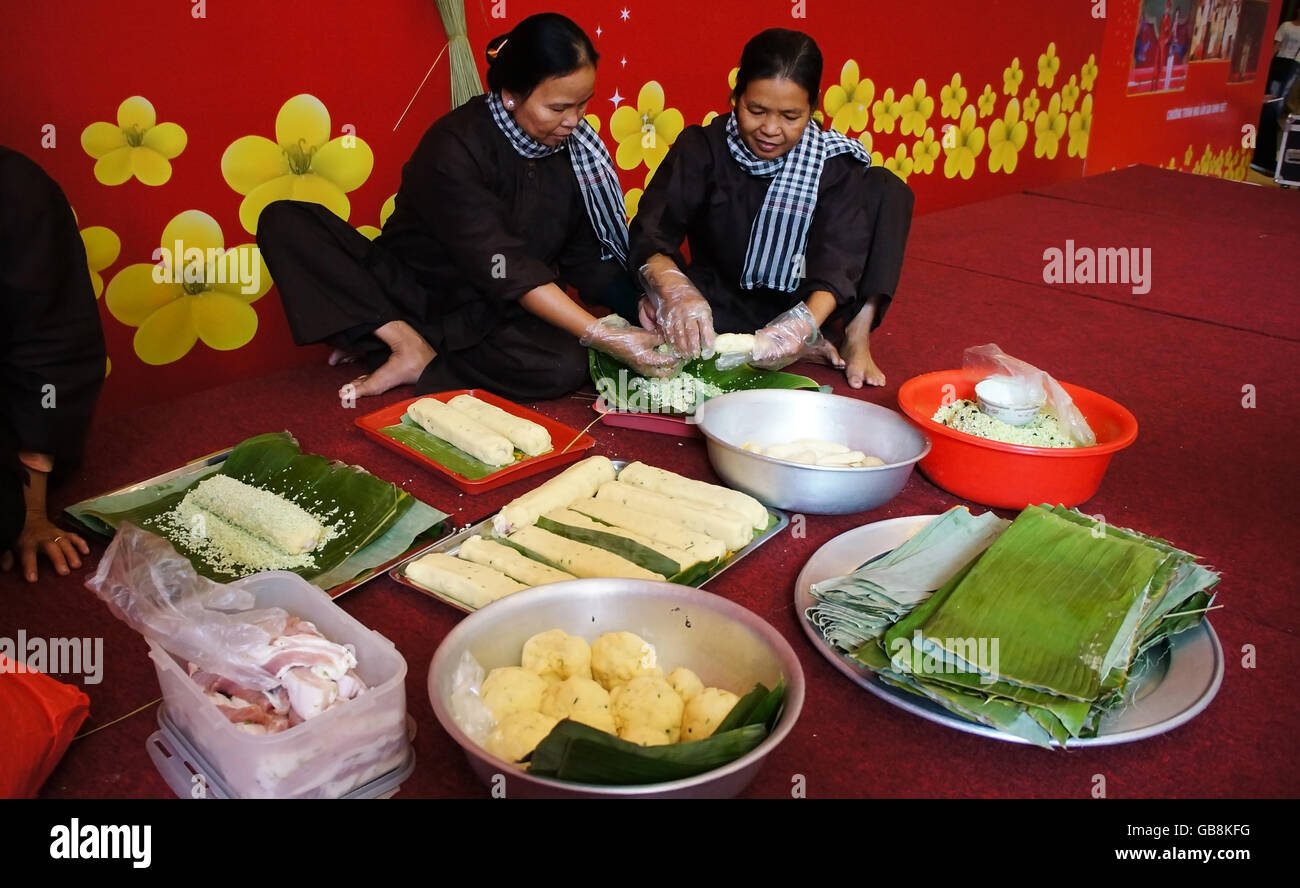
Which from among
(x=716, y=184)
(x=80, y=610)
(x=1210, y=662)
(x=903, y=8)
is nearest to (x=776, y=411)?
(x=716, y=184)

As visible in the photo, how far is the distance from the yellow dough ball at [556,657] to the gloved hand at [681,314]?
126cm

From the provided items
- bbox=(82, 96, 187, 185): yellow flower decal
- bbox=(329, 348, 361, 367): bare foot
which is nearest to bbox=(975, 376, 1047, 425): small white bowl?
bbox=(329, 348, 361, 367): bare foot

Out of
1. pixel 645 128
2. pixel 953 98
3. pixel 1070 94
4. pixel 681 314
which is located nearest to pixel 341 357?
pixel 681 314

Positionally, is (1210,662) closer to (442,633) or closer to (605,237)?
(442,633)

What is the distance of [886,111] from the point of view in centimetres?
528

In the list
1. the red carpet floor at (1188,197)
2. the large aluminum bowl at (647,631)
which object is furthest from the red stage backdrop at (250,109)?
the large aluminum bowl at (647,631)

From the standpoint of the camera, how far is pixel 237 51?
290cm

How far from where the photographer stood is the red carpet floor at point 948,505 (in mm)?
1548

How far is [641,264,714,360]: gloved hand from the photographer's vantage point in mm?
2654

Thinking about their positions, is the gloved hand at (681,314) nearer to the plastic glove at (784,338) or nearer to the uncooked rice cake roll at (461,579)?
the plastic glove at (784,338)

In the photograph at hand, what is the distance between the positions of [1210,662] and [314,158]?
9.23ft

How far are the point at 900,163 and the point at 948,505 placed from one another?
141 inches

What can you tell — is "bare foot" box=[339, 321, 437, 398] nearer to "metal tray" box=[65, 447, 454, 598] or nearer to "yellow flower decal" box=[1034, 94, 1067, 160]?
"metal tray" box=[65, 447, 454, 598]

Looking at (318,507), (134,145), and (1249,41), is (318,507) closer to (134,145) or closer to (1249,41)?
(134,145)
